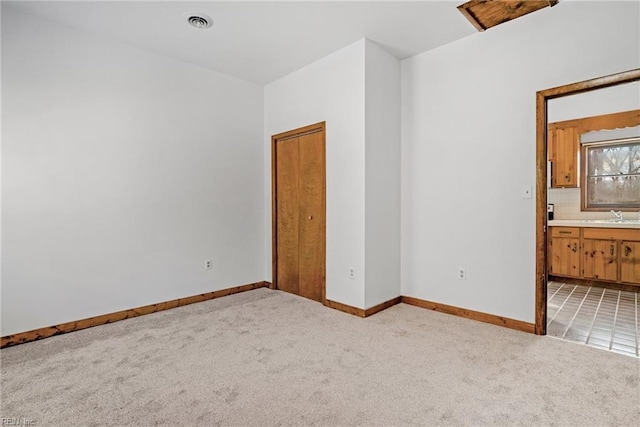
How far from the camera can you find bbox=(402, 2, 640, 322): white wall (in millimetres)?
2533

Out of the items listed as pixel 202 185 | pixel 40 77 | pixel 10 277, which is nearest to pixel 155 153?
pixel 202 185

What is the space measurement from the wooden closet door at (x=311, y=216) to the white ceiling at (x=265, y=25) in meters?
0.98

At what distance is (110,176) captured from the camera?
10.1 ft

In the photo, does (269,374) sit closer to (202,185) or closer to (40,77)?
(202,185)

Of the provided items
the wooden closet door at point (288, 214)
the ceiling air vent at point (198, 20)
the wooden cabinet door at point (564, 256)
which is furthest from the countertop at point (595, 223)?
the ceiling air vent at point (198, 20)

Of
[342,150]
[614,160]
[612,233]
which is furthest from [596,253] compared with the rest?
[342,150]

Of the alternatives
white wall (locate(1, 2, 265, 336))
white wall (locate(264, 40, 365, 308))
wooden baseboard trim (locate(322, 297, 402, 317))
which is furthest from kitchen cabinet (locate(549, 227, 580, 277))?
white wall (locate(1, 2, 265, 336))

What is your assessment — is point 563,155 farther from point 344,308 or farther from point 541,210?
point 344,308

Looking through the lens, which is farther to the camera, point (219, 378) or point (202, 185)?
point (202, 185)

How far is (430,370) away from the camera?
2.15 meters

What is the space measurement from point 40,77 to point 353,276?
128 inches

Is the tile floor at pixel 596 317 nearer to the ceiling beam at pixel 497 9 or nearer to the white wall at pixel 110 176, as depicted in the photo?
the ceiling beam at pixel 497 9

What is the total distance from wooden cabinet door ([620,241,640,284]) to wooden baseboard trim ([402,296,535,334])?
2.35 m

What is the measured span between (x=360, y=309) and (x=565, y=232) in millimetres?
3319
